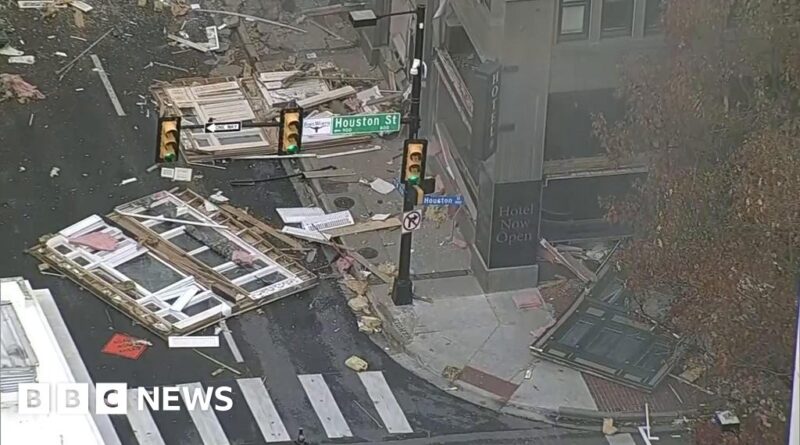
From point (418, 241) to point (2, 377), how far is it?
14300mm

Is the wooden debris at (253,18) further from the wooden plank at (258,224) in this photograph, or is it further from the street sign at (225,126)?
the street sign at (225,126)

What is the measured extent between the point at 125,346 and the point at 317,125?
18.4 ft

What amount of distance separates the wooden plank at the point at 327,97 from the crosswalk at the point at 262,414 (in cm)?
899

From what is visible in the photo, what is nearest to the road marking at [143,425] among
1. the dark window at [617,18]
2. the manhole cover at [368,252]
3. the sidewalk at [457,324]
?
the sidewalk at [457,324]

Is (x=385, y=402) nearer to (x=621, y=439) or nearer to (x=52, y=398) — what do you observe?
(x=621, y=439)

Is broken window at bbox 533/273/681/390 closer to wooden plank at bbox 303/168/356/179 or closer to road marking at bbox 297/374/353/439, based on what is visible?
road marking at bbox 297/374/353/439

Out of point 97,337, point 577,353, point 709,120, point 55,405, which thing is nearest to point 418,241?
point 577,353

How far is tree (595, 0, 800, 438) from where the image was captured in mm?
21406

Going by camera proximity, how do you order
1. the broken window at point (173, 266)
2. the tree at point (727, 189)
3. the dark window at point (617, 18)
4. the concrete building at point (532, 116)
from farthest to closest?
the dark window at point (617, 18)
the broken window at point (173, 266)
the concrete building at point (532, 116)
the tree at point (727, 189)

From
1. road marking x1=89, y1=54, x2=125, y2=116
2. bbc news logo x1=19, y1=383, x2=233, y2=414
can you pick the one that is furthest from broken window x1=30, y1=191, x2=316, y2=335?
road marking x1=89, y1=54, x2=125, y2=116

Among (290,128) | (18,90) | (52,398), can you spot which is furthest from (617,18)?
(52,398)

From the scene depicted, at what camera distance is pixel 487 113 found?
27.8 m

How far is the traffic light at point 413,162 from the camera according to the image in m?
26.9

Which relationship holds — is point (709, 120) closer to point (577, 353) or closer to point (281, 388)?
point (577, 353)
